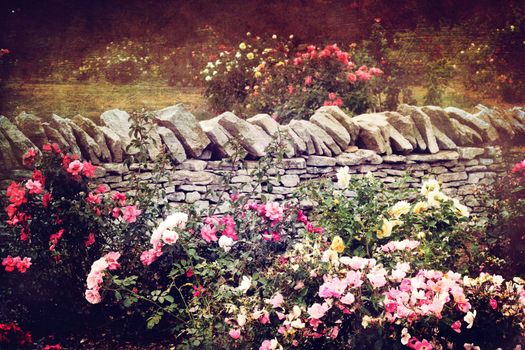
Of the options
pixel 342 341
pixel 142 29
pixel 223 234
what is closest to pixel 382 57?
pixel 142 29

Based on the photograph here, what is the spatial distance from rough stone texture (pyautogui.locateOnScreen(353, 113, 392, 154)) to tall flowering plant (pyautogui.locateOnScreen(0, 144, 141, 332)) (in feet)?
A: 7.36

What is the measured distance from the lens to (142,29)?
3.41 metres

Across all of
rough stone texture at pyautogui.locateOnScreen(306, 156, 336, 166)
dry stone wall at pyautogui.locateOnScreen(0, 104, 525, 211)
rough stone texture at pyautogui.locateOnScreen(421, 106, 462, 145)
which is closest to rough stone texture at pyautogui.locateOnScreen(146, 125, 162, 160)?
dry stone wall at pyautogui.locateOnScreen(0, 104, 525, 211)

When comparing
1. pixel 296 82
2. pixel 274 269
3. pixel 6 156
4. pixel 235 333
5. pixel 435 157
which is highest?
pixel 296 82

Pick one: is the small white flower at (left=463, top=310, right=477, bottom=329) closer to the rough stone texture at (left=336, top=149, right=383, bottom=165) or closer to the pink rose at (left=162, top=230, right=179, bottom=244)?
the pink rose at (left=162, top=230, right=179, bottom=244)

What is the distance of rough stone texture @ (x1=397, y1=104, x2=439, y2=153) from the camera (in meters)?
4.50

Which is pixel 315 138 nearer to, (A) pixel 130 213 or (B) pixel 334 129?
(B) pixel 334 129

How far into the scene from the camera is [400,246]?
245 centimetres

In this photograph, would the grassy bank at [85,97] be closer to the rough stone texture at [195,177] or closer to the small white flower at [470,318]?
the rough stone texture at [195,177]

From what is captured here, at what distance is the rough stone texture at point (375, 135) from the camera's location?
4.31m

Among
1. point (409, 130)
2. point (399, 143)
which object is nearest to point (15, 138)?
point (399, 143)

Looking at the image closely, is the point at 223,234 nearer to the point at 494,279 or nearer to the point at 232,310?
the point at 232,310

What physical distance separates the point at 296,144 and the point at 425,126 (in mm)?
1339

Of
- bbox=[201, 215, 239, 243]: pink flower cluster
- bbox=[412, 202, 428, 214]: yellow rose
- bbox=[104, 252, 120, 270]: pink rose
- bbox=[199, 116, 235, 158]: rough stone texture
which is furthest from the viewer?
bbox=[199, 116, 235, 158]: rough stone texture
